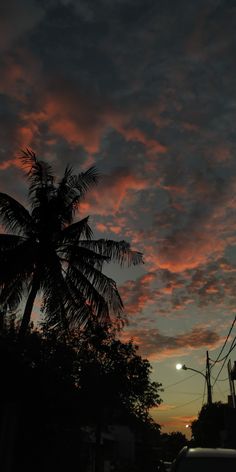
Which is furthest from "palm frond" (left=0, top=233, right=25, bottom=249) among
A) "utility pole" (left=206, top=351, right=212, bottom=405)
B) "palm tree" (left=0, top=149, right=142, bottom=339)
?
"utility pole" (left=206, top=351, right=212, bottom=405)

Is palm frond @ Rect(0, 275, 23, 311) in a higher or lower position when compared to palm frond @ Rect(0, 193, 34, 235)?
lower

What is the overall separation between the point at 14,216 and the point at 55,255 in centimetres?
220

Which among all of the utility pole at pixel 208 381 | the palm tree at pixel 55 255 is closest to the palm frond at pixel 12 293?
the palm tree at pixel 55 255

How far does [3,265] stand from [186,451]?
1204cm

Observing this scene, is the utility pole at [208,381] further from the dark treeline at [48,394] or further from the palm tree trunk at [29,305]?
the palm tree trunk at [29,305]

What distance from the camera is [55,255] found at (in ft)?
60.1

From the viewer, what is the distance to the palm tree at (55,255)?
1777 centimetres

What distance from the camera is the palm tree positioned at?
17.8 meters

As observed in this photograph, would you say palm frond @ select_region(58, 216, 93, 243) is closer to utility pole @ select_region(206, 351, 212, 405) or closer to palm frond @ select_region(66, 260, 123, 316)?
palm frond @ select_region(66, 260, 123, 316)

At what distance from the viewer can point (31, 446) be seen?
48.2 ft

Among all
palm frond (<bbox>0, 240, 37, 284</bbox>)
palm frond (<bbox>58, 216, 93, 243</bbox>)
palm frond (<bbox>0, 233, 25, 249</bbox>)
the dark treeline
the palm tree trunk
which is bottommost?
the dark treeline

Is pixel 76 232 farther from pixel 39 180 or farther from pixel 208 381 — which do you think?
pixel 208 381

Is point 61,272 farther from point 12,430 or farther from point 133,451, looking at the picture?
point 133,451

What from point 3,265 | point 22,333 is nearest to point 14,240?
point 3,265
